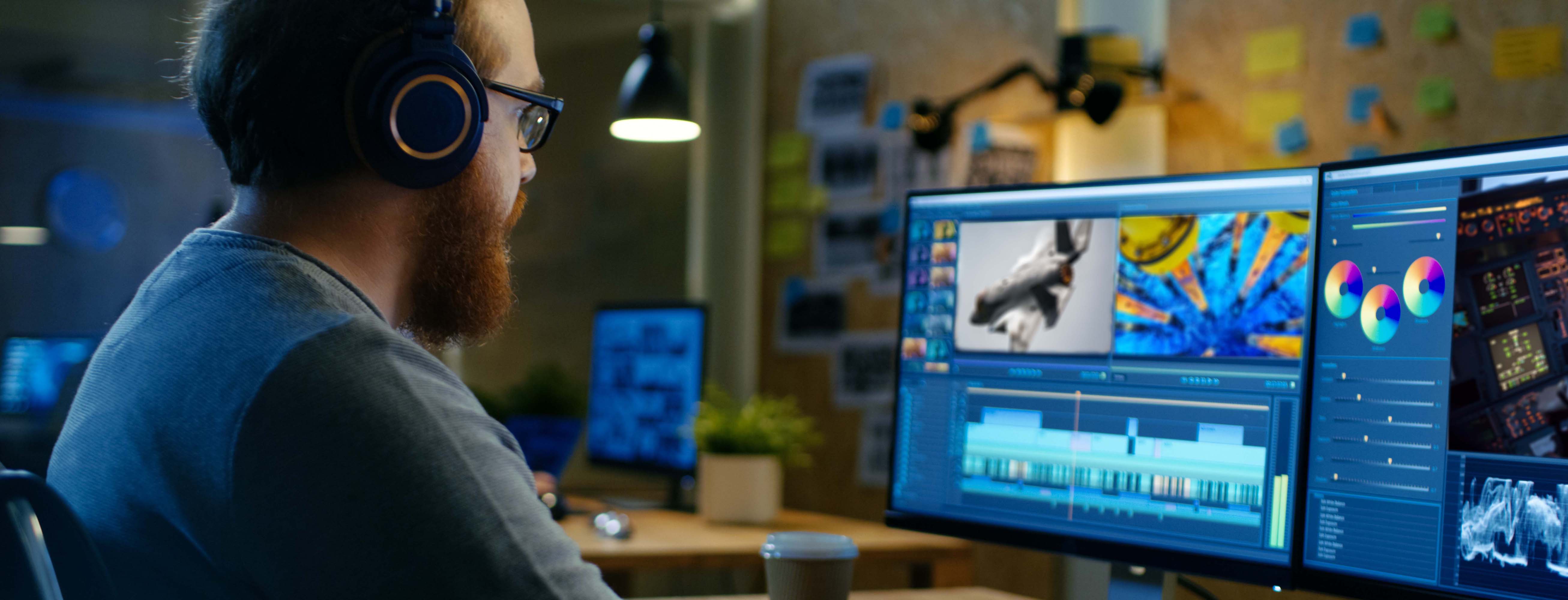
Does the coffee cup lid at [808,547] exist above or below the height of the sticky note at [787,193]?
below

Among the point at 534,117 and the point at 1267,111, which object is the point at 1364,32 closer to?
the point at 1267,111

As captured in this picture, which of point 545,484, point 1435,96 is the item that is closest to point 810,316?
point 545,484

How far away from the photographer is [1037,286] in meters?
1.11

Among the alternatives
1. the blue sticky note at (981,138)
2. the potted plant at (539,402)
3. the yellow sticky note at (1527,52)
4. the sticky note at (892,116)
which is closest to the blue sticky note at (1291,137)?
the yellow sticky note at (1527,52)

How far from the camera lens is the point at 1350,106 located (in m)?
1.65

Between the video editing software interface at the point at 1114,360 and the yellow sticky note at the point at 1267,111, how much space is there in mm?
792

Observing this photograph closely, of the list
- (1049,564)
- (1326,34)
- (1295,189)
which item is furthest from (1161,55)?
(1295,189)

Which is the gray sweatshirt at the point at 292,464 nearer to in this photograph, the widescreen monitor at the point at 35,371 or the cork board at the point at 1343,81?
the cork board at the point at 1343,81

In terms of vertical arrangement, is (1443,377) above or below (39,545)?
above

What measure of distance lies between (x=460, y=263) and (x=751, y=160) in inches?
78.5

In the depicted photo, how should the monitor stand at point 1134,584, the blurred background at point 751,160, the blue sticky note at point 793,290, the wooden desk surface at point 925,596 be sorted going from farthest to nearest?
the blue sticky note at point 793,290 → the blurred background at point 751,160 → the wooden desk surface at point 925,596 → the monitor stand at point 1134,584

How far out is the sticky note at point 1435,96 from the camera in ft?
5.07

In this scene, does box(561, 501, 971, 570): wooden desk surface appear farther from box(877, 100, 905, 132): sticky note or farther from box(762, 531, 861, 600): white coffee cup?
box(877, 100, 905, 132): sticky note

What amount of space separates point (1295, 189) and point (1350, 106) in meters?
0.80
